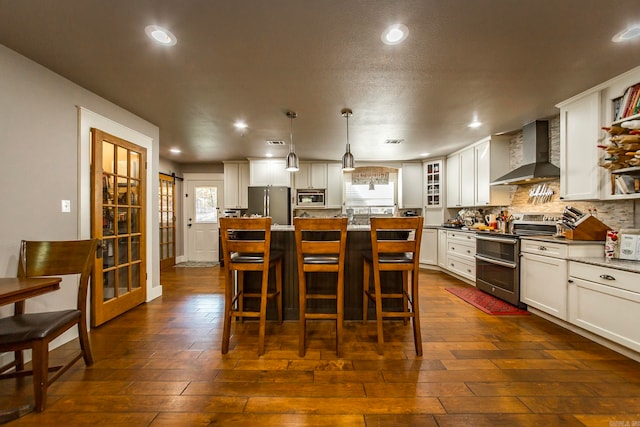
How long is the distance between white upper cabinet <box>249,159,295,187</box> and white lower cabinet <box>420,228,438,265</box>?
3.14 m

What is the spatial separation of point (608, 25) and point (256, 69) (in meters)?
2.48

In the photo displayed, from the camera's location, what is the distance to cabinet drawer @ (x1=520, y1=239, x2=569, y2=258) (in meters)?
2.57

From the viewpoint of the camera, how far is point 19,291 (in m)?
1.39

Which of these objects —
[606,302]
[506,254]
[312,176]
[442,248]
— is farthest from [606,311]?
[312,176]

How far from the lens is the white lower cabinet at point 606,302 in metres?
1.98

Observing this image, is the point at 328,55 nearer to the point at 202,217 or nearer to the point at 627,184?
the point at 627,184

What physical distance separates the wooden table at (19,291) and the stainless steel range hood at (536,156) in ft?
15.9

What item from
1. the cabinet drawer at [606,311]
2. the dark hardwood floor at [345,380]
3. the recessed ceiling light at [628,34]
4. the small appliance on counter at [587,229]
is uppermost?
the recessed ceiling light at [628,34]

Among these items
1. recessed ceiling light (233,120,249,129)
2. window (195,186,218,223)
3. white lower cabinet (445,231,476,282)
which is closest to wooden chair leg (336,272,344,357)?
recessed ceiling light (233,120,249,129)

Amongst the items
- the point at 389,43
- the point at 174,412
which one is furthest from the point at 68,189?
the point at 389,43

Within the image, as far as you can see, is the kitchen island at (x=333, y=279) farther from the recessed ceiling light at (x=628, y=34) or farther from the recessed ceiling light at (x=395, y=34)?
the recessed ceiling light at (x=628, y=34)

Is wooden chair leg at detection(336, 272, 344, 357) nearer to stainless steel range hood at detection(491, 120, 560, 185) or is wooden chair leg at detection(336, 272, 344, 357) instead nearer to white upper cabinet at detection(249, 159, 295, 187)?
stainless steel range hood at detection(491, 120, 560, 185)

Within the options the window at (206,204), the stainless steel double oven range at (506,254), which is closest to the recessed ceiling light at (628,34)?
the stainless steel double oven range at (506,254)

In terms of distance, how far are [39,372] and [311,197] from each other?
15.4 feet
